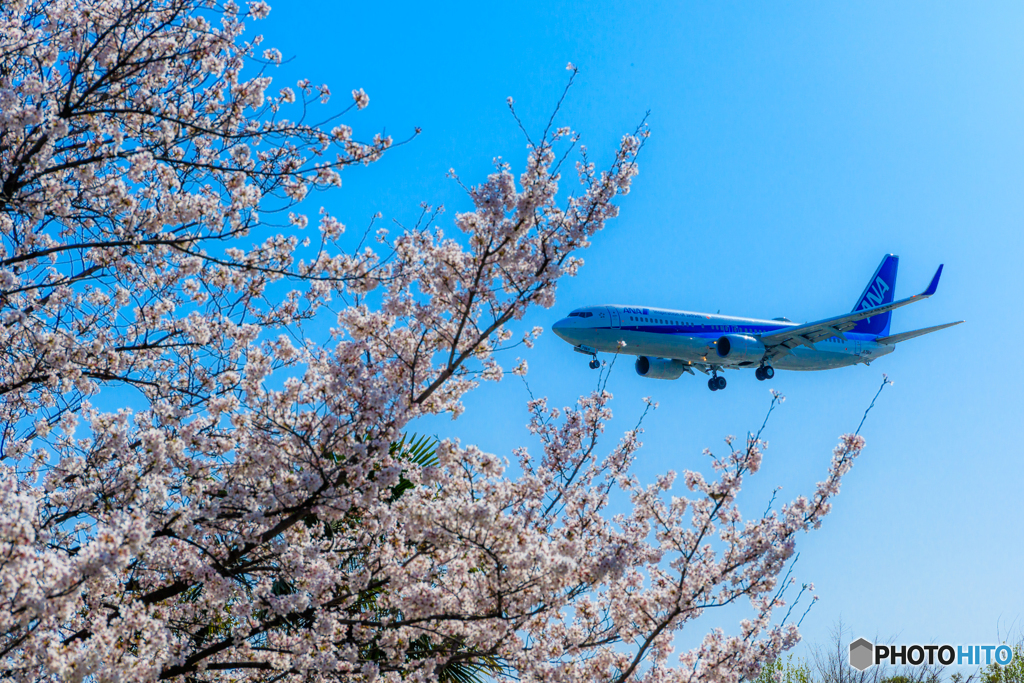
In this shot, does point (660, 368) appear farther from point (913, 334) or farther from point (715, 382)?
point (913, 334)

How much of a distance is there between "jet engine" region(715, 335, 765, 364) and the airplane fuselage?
0.12 m

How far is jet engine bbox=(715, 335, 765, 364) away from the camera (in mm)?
36000

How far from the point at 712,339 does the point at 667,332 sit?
2.58m

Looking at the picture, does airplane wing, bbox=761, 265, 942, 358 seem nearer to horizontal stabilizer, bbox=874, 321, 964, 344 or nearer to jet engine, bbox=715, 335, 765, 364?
jet engine, bbox=715, 335, 765, 364

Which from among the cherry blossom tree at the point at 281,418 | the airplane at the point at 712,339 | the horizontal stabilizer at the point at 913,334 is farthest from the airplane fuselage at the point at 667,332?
the cherry blossom tree at the point at 281,418

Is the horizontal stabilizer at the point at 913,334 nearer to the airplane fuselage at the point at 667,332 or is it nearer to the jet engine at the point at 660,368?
the airplane fuselage at the point at 667,332

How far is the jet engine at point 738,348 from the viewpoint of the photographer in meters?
36.0

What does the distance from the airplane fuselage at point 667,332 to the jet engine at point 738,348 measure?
0.12 m

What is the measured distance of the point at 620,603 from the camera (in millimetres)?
7363

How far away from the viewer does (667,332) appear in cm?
3500

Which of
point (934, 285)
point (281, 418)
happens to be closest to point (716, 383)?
point (934, 285)

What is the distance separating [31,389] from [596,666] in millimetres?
5293

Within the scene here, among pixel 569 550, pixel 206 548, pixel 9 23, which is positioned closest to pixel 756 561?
pixel 569 550
